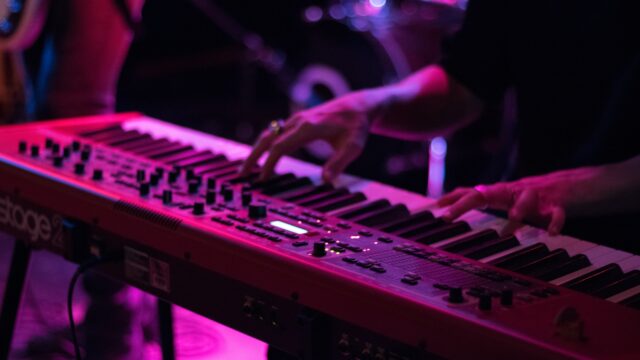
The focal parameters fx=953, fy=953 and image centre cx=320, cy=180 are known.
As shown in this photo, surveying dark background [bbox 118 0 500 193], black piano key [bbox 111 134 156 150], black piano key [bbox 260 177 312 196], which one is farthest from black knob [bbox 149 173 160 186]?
dark background [bbox 118 0 500 193]

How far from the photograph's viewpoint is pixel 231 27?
770 cm

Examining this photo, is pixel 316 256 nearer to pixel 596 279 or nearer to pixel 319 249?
pixel 319 249

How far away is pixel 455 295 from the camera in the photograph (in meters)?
1.32

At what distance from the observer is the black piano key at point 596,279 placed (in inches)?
55.6

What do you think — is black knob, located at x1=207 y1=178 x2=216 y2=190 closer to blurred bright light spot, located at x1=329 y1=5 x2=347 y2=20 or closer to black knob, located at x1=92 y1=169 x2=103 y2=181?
black knob, located at x1=92 y1=169 x2=103 y2=181

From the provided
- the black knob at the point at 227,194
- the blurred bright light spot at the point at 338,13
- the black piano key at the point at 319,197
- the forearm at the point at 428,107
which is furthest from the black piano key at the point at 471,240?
the blurred bright light spot at the point at 338,13

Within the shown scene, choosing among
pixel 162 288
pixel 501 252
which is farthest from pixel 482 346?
pixel 162 288

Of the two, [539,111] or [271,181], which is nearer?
[271,181]

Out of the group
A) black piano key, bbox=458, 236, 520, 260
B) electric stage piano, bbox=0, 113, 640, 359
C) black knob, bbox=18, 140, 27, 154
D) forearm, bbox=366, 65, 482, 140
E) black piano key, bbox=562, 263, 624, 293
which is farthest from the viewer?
forearm, bbox=366, 65, 482, 140

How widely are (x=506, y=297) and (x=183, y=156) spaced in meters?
1.00

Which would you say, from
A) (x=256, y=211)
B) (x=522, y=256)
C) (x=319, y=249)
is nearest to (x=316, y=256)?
Answer: (x=319, y=249)

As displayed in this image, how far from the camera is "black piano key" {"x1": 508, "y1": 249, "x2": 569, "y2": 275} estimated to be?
1.48m

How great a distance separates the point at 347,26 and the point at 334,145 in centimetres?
389

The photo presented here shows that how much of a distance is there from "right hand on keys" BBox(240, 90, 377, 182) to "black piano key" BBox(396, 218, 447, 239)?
0.35 metres
